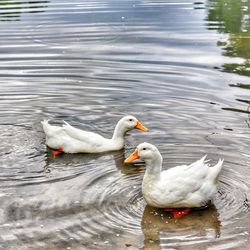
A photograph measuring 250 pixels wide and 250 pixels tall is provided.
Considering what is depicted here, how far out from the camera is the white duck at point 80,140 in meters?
11.6

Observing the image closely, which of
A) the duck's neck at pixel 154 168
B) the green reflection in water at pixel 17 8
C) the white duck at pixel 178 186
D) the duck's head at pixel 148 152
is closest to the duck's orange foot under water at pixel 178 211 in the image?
the white duck at pixel 178 186

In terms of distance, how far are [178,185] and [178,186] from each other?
17mm

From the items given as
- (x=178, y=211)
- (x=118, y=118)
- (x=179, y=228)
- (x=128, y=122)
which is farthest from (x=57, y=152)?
(x=179, y=228)

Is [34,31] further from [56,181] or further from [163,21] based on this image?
[56,181]

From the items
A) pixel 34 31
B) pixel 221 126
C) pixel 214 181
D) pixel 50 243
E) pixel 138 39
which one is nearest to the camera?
pixel 50 243

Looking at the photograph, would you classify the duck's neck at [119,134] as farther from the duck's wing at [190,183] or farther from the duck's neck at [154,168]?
the duck's wing at [190,183]

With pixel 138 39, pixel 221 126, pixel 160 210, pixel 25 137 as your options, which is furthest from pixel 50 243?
pixel 138 39

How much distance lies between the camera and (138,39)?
75.4ft

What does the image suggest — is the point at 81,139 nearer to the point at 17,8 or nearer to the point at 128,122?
the point at 128,122

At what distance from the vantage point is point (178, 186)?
28.6ft

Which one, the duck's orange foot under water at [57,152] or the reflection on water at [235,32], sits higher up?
the reflection on water at [235,32]

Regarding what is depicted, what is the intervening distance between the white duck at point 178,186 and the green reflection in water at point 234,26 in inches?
361

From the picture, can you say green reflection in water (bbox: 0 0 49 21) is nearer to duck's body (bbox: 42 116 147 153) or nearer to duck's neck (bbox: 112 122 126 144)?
duck's body (bbox: 42 116 147 153)

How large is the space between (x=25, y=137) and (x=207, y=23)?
17063 millimetres
